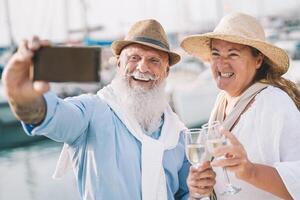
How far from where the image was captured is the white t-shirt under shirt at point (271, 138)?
2.18m

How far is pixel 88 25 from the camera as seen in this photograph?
19.3 meters

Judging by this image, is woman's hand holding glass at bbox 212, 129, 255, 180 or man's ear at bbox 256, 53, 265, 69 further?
man's ear at bbox 256, 53, 265, 69

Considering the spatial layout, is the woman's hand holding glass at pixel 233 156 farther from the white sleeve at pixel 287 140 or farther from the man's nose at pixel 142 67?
the man's nose at pixel 142 67

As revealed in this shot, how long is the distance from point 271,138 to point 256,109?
17cm

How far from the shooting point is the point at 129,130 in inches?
96.8

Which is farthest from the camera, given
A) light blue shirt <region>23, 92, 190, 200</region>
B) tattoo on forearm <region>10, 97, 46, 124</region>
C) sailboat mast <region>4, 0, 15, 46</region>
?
sailboat mast <region>4, 0, 15, 46</region>

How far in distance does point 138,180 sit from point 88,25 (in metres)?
17.4

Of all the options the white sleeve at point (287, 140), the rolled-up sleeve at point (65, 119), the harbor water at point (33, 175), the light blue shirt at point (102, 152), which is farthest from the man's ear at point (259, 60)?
the harbor water at point (33, 175)

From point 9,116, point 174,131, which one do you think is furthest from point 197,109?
point 174,131

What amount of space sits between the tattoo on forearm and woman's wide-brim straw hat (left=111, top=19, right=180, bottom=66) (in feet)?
2.94

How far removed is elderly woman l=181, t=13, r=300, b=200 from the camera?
7.10 feet

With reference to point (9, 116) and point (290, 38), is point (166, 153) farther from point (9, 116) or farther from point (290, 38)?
point (290, 38)

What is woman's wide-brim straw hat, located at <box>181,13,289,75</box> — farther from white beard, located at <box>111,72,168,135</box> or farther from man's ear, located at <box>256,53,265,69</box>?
white beard, located at <box>111,72,168,135</box>

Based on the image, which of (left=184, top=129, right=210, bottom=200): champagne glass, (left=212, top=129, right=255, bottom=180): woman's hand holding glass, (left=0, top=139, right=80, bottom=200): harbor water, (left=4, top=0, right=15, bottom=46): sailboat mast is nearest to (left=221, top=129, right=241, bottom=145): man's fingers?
(left=212, top=129, right=255, bottom=180): woman's hand holding glass
